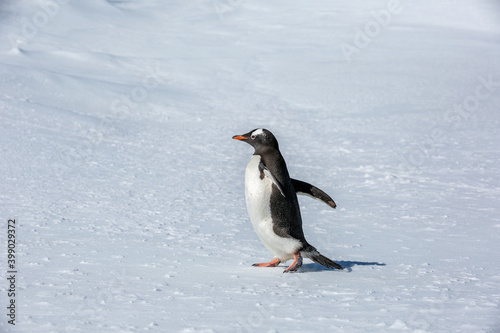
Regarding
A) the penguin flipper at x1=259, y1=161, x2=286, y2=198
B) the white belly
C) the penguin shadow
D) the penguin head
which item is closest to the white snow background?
the penguin shadow

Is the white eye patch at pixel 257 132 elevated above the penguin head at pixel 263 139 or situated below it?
above

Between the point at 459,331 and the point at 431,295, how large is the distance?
0.54 metres

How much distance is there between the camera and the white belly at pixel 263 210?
3.47 m

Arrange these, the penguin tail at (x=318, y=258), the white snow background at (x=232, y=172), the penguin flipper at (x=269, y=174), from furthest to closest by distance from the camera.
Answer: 1. the penguin tail at (x=318, y=258)
2. the penguin flipper at (x=269, y=174)
3. the white snow background at (x=232, y=172)

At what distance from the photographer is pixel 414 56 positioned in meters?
14.7

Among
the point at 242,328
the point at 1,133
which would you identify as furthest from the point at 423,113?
the point at 242,328

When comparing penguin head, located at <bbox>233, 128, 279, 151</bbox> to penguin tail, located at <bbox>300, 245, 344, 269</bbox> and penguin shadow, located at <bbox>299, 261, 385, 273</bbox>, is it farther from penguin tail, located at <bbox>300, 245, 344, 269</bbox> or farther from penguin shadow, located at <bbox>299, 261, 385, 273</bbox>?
penguin shadow, located at <bbox>299, 261, 385, 273</bbox>

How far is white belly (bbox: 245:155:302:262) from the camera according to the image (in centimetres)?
347

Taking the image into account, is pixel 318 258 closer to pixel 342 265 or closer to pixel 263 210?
pixel 342 265

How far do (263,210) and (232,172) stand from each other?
3571 millimetres

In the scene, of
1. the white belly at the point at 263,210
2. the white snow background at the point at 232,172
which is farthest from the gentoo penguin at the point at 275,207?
the white snow background at the point at 232,172

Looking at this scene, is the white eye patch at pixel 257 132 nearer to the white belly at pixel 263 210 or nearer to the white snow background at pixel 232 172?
the white belly at pixel 263 210

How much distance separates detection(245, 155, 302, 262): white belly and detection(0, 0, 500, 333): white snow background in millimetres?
165

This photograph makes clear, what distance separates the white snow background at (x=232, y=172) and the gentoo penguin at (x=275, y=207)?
0.14m
